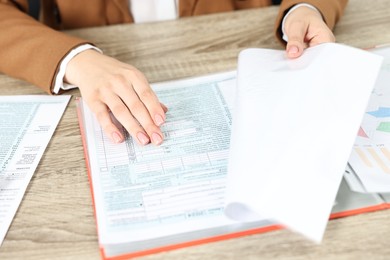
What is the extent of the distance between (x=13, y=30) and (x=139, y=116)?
382 mm

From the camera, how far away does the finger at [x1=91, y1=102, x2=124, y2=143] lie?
70cm

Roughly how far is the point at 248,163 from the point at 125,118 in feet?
0.78

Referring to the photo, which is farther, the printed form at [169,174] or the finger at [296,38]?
the finger at [296,38]

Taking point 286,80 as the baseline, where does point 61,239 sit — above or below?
below

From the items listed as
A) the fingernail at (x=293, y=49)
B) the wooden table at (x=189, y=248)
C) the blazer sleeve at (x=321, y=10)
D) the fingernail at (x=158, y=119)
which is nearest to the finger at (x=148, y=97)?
the fingernail at (x=158, y=119)

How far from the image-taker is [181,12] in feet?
3.73

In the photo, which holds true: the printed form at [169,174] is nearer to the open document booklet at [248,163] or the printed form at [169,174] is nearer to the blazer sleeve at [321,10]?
the open document booklet at [248,163]

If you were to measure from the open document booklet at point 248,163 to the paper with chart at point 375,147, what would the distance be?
19 mm

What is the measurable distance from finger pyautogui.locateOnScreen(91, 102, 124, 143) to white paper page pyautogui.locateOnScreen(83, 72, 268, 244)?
0.01 metres

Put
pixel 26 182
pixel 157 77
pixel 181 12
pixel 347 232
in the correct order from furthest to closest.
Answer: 1. pixel 181 12
2. pixel 157 77
3. pixel 26 182
4. pixel 347 232

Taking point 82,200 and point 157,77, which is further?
point 157,77

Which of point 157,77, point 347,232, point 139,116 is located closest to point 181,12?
point 157,77

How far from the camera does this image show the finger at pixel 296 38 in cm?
75

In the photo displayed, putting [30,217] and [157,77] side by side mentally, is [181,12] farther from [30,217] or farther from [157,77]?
[30,217]
